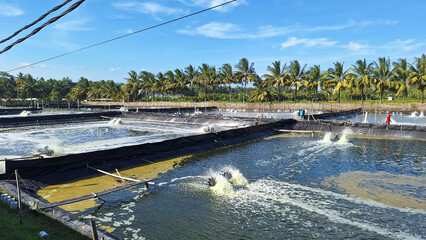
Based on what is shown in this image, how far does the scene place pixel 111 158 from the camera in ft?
51.9

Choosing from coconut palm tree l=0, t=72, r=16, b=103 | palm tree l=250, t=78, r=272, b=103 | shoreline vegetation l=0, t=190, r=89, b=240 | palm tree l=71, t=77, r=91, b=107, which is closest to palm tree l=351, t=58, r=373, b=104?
palm tree l=250, t=78, r=272, b=103

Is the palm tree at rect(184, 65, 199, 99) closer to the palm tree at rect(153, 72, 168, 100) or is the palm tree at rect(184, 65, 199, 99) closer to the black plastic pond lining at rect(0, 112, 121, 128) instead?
the palm tree at rect(153, 72, 168, 100)

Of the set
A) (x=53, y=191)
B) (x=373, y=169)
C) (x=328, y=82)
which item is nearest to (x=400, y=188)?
(x=373, y=169)

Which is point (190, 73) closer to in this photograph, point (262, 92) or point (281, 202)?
point (262, 92)

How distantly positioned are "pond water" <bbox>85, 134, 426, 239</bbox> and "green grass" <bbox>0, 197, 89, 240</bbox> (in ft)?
4.81

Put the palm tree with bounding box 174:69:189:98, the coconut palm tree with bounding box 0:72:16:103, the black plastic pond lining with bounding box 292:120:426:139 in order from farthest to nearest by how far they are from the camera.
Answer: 1. the coconut palm tree with bounding box 0:72:16:103
2. the palm tree with bounding box 174:69:189:98
3. the black plastic pond lining with bounding box 292:120:426:139

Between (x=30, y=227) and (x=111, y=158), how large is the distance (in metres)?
8.42

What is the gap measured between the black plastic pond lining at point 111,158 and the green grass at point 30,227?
4.61 metres

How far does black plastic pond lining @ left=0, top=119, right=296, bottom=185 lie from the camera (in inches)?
512

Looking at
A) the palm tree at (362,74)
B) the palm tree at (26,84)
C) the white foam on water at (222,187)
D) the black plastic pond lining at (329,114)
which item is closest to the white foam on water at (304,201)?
the white foam on water at (222,187)

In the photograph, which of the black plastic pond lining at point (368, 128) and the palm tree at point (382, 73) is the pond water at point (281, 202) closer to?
the black plastic pond lining at point (368, 128)

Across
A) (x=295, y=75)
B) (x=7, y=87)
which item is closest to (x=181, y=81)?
(x=295, y=75)

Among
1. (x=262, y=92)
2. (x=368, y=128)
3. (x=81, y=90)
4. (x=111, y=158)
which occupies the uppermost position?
(x=81, y=90)

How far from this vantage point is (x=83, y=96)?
106 metres
